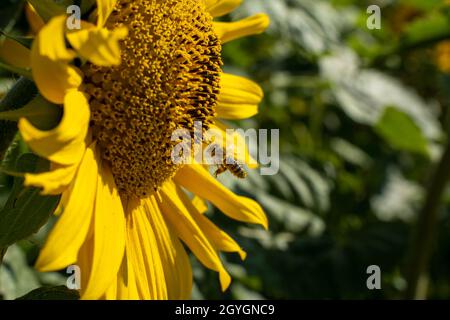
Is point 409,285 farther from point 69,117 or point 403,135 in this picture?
point 69,117

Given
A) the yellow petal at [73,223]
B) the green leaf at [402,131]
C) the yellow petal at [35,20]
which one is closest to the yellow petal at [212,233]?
the yellow petal at [73,223]

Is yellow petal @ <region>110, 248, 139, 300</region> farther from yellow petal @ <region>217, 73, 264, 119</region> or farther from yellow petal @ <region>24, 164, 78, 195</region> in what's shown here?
yellow petal @ <region>217, 73, 264, 119</region>

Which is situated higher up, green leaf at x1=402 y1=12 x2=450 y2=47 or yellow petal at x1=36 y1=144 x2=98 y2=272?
green leaf at x1=402 y1=12 x2=450 y2=47

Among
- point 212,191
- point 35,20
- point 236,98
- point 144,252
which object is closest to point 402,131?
point 236,98

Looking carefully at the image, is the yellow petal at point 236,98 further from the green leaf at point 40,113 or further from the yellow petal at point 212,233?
the green leaf at point 40,113

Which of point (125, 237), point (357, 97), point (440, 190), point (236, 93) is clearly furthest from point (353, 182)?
point (125, 237)

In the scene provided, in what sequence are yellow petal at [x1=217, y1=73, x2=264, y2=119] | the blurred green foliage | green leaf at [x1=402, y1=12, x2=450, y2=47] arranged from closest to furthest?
yellow petal at [x1=217, y1=73, x2=264, y2=119], the blurred green foliage, green leaf at [x1=402, y1=12, x2=450, y2=47]

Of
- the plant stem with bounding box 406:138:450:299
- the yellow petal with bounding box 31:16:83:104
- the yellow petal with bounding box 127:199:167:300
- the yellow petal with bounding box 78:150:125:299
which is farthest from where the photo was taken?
the plant stem with bounding box 406:138:450:299

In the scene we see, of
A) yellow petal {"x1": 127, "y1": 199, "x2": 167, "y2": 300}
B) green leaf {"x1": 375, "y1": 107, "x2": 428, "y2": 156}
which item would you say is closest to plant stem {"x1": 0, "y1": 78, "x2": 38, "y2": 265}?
yellow petal {"x1": 127, "y1": 199, "x2": 167, "y2": 300}
